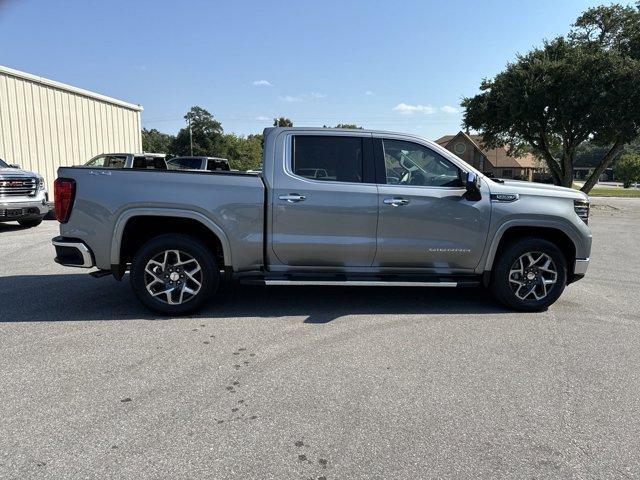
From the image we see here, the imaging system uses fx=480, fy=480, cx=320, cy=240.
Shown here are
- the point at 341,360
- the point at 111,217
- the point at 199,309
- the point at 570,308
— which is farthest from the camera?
the point at 570,308

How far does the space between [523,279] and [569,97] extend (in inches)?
755

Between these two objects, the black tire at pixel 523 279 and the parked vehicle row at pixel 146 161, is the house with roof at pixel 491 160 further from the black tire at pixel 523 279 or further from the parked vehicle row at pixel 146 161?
the black tire at pixel 523 279

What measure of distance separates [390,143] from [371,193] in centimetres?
66

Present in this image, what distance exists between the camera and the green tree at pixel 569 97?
20.6 meters

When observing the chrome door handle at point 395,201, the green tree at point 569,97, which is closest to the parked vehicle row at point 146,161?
the chrome door handle at point 395,201

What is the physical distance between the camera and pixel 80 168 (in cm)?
497

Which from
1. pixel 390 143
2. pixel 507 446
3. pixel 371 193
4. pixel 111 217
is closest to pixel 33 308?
pixel 111 217

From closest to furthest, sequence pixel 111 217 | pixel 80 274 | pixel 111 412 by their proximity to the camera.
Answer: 1. pixel 111 412
2. pixel 111 217
3. pixel 80 274

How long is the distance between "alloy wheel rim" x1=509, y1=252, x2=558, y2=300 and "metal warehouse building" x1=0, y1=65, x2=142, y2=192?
17090mm

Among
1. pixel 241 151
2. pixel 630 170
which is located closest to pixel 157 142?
pixel 241 151

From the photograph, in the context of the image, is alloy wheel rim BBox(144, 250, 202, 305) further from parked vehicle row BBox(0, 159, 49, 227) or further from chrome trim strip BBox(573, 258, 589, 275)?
parked vehicle row BBox(0, 159, 49, 227)

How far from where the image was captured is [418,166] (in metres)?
5.34

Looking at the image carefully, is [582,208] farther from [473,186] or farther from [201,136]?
[201,136]

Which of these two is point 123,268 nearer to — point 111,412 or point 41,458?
point 111,412
